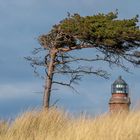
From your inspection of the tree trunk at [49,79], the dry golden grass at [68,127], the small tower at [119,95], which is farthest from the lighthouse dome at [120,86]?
the tree trunk at [49,79]

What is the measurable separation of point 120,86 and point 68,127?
188 inches

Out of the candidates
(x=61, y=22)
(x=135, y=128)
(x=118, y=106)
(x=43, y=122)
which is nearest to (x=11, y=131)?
(x=43, y=122)

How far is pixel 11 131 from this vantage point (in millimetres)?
10453

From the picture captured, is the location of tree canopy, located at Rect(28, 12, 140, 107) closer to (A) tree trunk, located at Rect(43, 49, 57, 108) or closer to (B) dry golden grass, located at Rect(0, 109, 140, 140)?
(A) tree trunk, located at Rect(43, 49, 57, 108)

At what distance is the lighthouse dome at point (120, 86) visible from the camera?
1481 cm

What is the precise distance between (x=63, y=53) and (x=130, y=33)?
282cm

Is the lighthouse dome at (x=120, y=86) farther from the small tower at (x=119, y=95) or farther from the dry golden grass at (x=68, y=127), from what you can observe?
the dry golden grass at (x=68, y=127)

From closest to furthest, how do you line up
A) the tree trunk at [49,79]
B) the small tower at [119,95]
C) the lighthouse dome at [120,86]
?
the small tower at [119,95]
the lighthouse dome at [120,86]
the tree trunk at [49,79]

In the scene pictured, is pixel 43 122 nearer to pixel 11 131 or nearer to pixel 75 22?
pixel 11 131

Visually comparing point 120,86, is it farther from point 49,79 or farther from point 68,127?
point 49,79

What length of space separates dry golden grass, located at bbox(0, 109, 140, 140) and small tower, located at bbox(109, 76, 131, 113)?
2906 millimetres

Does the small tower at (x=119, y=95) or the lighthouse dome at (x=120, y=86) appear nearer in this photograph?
the small tower at (x=119, y=95)

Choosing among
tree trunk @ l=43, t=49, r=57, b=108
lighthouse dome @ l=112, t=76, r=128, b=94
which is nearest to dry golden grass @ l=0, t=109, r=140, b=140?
lighthouse dome @ l=112, t=76, r=128, b=94

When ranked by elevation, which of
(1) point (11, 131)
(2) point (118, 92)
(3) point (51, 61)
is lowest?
(1) point (11, 131)
